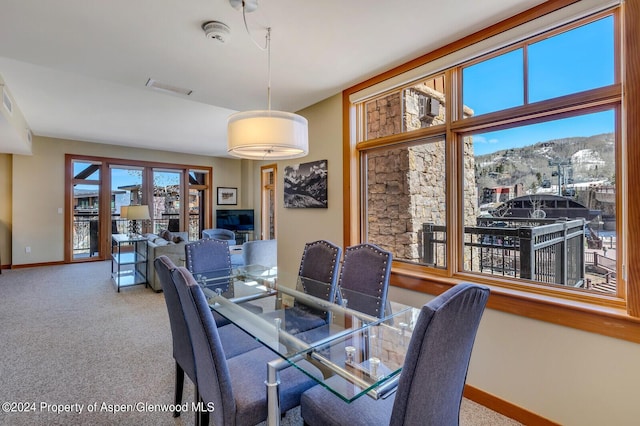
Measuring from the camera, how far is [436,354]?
95 centimetres

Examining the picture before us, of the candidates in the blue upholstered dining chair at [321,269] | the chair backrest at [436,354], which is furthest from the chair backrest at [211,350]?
the blue upholstered dining chair at [321,269]

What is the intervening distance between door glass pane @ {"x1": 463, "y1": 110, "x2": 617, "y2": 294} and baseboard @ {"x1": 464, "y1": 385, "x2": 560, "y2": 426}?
2.72ft

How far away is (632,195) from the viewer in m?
1.54

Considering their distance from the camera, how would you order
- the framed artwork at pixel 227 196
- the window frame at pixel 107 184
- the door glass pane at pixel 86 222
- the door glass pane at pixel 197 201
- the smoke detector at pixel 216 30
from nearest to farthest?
the smoke detector at pixel 216 30 < the window frame at pixel 107 184 < the door glass pane at pixel 86 222 < the door glass pane at pixel 197 201 < the framed artwork at pixel 227 196

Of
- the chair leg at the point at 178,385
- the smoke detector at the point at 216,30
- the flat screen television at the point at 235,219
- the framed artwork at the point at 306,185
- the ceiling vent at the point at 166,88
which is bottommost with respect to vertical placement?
the chair leg at the point at 178,385

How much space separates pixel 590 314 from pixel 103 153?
8515 millimetres

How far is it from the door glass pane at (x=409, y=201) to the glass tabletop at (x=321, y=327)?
869 mm

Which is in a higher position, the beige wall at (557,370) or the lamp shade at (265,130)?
the lamp shade at (265,130)

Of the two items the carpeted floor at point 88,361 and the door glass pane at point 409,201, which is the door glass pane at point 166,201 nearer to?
the carpeted floor at point 88,361

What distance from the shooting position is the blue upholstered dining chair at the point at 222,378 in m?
1.24

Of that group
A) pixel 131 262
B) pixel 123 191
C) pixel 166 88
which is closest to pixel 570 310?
pixel 166 88

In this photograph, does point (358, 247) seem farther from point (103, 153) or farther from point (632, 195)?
point (103, 153)

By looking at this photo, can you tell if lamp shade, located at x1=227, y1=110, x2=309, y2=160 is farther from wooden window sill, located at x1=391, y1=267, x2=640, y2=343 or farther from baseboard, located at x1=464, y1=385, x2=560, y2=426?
baseboard, located at x1=464, y1=385, x2=560, y2=426

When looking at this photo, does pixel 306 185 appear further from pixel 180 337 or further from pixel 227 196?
pixel 227 196
